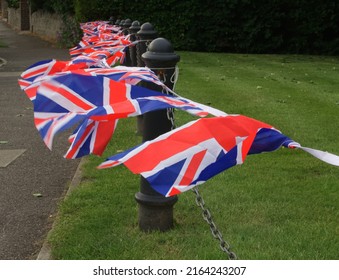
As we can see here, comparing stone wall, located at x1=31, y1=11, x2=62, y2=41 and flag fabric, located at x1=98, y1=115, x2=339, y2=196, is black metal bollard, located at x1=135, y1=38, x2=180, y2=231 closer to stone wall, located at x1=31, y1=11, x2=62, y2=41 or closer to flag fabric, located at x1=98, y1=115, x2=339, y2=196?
flag fabric, located at x1=98, y1=115, x2=339, y2=196

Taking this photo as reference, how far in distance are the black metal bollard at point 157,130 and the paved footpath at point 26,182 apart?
75 centimetres

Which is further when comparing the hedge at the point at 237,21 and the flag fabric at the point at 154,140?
the hedge at the point at 237,21

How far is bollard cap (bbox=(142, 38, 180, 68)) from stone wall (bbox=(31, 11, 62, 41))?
24.0m

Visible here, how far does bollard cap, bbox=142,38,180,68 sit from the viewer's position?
12.4 feet

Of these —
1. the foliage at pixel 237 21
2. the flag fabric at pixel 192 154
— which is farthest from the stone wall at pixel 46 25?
the flag fabric at pixel 192 154

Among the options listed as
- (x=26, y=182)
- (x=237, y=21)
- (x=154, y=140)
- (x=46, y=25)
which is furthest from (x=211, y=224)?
(x=46, y=25)

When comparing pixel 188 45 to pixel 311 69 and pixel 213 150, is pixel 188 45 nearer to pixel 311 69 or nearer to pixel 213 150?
pixel 311 69

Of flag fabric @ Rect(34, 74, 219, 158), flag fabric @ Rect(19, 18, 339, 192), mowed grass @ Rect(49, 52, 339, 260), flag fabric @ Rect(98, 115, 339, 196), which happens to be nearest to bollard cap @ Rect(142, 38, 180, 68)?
flag fabric @ Rect(19, 18, 339, 192)

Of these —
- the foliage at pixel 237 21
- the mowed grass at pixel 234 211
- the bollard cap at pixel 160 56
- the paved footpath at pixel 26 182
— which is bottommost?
the foliage at pixel 237 21

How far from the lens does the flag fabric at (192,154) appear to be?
7.45 feet

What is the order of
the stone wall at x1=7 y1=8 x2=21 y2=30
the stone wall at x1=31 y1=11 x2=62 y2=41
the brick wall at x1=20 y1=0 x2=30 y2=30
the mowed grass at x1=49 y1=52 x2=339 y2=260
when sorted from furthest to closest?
the stone wall at x1=7 y1=8 x2=21 y2=30, the brick wall at x1=20 y1=0 x2=30 y2=30, the stone wall at x1=31 y1=11 x2=62 y2=41, the mowed grass at x1=49 y1=52 x2=339 y2=260

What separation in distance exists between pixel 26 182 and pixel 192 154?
11.1ft

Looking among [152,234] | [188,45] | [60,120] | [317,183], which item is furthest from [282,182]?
[188,45]

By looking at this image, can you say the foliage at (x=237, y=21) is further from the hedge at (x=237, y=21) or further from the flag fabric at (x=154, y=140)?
the flag fabric at (x=154, y=140)
